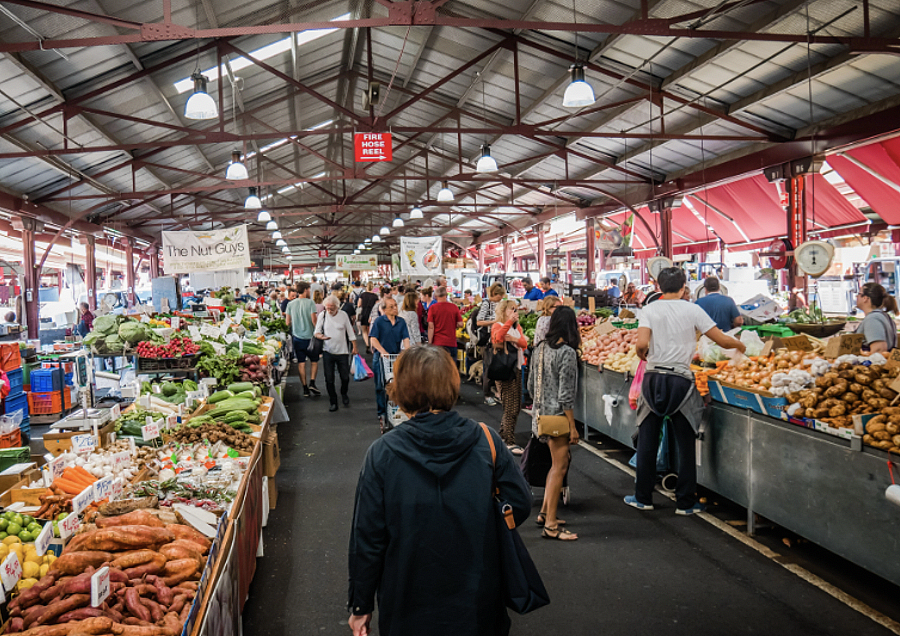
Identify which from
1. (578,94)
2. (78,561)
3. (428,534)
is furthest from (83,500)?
(578,94)

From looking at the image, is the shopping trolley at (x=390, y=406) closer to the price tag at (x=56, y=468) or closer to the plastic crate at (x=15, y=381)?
the price tag at (x=56, y=468)

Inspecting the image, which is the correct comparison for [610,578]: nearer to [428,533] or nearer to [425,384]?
[428,533]

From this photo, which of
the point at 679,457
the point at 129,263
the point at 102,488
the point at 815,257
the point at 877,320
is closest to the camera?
the point at 102,488

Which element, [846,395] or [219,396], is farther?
[219,396]

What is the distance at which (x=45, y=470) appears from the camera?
3.64 m

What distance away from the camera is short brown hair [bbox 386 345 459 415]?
2096 millimetres

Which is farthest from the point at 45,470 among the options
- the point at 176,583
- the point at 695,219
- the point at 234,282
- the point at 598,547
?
the point at 695,219

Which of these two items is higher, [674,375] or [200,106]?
[200,106]

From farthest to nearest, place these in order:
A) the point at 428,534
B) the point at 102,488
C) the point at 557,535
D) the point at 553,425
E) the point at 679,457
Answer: the point at 679,457 → the point at 557,535 → the point at 553,425 → the point at 102,488 → the point at 428,534

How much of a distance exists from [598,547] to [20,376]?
8482mm

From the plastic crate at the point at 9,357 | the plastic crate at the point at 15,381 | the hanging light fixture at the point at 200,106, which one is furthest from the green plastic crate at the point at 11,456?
the plastic crate at the point at 15,381

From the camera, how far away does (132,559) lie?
2.62 m

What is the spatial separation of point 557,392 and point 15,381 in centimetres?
808

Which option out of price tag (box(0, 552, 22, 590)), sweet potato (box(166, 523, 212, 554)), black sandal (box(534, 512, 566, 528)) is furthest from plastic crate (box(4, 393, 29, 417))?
black sandal (box(534, 512, 566, 528))
